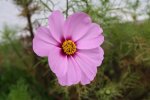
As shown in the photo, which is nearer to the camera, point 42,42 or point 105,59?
point 42,42

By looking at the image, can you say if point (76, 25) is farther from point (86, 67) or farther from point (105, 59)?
point (105, 59)

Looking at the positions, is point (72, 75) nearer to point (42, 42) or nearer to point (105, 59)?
point (42, 42)

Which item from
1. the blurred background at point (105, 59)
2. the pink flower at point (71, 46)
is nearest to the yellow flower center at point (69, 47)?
the pink flower at point (71, 46)

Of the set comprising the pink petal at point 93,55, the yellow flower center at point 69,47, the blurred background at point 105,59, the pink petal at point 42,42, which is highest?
the pink petal at point 42,42

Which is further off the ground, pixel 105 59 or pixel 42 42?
pixel 42 42

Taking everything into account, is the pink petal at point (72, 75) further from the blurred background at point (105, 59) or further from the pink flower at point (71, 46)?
the blurred background at point (105, 59)

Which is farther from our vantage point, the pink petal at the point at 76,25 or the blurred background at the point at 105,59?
the blurred background at the point at 105,59

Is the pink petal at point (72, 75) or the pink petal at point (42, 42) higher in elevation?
the pink petal at point (42, 42)

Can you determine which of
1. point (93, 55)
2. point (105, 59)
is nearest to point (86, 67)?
point (93, 55)
